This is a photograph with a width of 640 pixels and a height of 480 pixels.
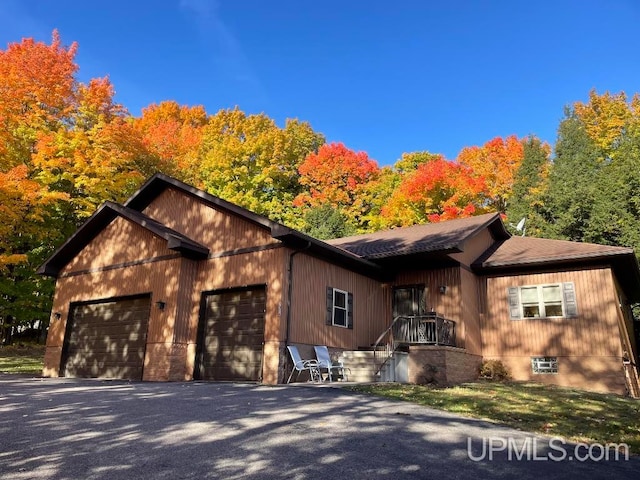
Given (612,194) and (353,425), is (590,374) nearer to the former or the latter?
(353,425)

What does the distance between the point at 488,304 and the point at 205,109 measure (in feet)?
109

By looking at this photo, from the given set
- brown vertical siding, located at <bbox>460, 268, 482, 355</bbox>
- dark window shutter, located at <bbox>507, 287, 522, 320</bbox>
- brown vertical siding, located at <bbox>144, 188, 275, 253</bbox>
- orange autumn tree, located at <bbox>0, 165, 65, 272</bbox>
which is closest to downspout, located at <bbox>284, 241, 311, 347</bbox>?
brown vertical siding, located at <bbox>144, 188, 275, 253</bbox>

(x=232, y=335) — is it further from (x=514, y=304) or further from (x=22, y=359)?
(x=22, y=359)

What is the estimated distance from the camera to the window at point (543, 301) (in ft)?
49.2

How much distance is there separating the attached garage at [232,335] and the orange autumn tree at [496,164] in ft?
81.9

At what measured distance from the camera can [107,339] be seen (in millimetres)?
15602

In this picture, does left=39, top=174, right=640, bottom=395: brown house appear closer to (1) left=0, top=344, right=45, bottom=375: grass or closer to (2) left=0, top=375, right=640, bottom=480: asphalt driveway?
(1) left=0, top=344, right=45, bottom=375: grass

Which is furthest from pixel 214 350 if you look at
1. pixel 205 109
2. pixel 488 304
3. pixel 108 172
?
pixel 205 109

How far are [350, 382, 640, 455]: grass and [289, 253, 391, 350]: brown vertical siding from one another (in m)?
3.15

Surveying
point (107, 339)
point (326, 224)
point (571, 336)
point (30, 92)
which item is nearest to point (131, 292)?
point (107, 339)

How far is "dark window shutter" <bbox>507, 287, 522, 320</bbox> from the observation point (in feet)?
51.9

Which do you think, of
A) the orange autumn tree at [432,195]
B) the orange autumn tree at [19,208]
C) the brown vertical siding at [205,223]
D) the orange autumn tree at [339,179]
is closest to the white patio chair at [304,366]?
the brown vertical siding at [205,223]

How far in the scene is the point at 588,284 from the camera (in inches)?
584

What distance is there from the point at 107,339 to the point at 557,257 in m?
14.2
